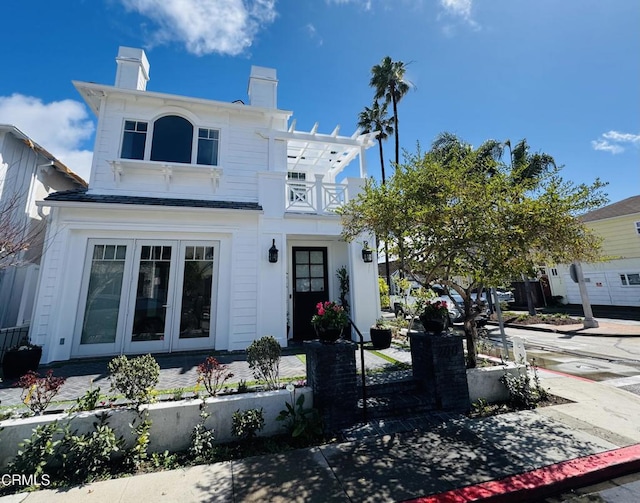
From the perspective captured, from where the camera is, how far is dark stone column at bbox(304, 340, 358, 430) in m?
3.98

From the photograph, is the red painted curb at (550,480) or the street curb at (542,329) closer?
the red painted curb at (550,480)

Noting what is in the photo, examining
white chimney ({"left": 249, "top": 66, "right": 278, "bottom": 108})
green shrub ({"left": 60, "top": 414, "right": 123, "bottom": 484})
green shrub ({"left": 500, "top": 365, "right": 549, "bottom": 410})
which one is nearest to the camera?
green shrub ({"left": 60, "top": 414, "right": 123, "bottom": 484})

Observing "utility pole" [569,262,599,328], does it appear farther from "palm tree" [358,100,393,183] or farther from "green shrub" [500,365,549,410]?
"palm tree" [358,100,393,183]

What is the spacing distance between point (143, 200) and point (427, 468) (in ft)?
28.4

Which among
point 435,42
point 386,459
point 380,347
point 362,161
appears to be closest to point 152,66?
point 362,161

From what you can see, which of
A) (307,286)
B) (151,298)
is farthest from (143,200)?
(307,286)

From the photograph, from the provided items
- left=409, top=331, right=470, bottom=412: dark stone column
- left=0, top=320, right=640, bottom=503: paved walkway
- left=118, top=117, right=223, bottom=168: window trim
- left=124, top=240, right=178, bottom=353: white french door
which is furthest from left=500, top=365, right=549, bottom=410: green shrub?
left=118, top=117, right=223, bottom=168: window trim

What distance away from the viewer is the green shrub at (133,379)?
11.8 feet

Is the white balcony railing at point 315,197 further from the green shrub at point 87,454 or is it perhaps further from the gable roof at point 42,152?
the gable roof at point 42,152

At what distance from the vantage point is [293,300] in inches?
362

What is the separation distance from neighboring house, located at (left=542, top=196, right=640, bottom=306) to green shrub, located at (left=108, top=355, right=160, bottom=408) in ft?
73.3

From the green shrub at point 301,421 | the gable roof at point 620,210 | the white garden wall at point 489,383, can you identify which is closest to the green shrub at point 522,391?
the white garden wall at point 489,383

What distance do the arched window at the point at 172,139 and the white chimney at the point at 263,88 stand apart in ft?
8.74

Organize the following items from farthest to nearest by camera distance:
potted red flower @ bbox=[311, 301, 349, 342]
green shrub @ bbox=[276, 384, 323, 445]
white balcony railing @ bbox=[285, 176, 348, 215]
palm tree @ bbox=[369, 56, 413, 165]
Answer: palm tree @ bbox=[369, 56, 413, 165] < white balcony railing @ bbox=[285, 176, 348, 215] < potted red flower @ bbox=[311, 301, 349, 342] < green shrub @ bbox=[276, 384, 323, 445]
